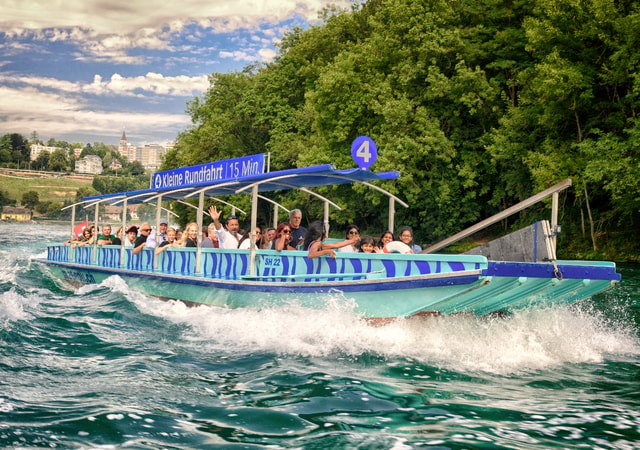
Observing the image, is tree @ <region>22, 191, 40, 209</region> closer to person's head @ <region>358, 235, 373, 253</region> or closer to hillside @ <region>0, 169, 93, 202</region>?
hillside @ <region>0, 169, 93, 202</region>

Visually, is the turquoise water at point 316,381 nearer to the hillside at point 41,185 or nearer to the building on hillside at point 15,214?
the building on hillside at point 15,214

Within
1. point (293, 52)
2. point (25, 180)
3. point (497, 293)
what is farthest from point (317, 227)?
point (25, 180)

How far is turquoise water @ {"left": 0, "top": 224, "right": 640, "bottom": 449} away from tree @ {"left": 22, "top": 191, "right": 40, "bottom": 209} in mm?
157824

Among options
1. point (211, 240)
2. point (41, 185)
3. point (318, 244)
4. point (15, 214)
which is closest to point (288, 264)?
point (318, 244)

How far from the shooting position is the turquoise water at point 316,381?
5.97 metres

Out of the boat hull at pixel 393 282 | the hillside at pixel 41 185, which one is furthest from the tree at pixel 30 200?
the boat hull at pixel 393 282

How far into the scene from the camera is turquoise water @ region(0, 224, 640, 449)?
5.97 meters

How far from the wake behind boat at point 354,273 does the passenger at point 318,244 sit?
0.46 ft

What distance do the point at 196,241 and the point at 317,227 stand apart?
3.80 metres

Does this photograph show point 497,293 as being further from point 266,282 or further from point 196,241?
point 196,241

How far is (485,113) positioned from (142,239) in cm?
2318

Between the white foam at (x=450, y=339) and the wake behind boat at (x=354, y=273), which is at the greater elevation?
the wake behind boat at (x=354, y=273)

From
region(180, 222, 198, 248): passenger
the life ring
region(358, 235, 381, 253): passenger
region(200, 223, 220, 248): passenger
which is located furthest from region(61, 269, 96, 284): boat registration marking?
the life ring

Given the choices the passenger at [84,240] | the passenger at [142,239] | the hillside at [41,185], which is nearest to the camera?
the passenger at [142,239]
